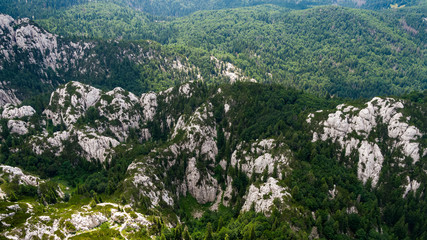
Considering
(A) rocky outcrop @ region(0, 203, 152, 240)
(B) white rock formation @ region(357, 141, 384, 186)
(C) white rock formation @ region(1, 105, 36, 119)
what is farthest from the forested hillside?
(C) white rock formation @ region(1, 105, 36, 119)

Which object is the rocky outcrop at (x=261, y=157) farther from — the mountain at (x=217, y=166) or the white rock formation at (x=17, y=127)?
the white rock formation at (x=17, y=127)

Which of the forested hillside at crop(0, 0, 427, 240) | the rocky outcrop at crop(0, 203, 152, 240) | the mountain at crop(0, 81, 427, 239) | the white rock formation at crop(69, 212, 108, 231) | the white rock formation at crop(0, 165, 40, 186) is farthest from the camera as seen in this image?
the white rock formation at crop(0, 165, 40, 186)

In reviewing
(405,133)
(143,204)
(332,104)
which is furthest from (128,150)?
(405,133)

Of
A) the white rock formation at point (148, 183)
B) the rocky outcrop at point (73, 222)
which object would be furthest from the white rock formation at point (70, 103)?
the rocky outcrop at point (73, 222)

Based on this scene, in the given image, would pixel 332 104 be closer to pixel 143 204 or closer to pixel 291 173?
pixel 291 173

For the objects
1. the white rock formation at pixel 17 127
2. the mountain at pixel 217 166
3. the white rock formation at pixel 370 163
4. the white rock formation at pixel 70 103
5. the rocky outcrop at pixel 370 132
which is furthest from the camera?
the white rock formation at pixel 70 103

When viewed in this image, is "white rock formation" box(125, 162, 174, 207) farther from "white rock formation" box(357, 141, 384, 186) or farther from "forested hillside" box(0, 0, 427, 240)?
"white rock formation" box(357, 141, 384, 186)
